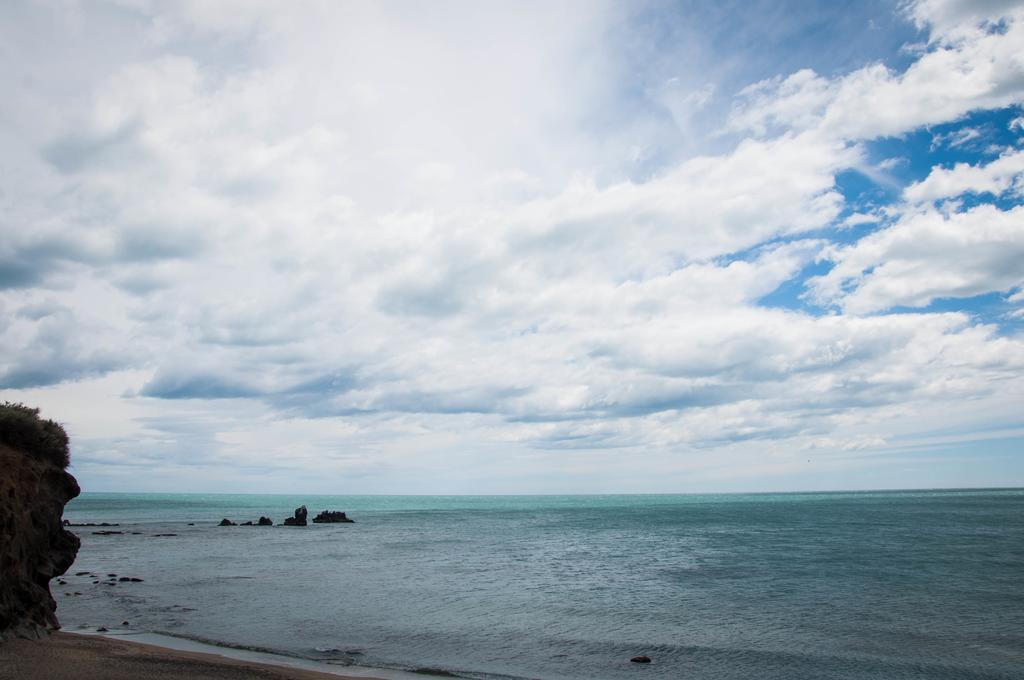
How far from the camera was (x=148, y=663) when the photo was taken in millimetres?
18094

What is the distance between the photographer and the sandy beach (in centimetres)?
1612

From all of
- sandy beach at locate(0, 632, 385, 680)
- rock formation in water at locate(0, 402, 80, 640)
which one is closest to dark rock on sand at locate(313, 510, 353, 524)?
rock formation in water at locate(0, 402, 80, 640)

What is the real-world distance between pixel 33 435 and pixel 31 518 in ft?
10.9

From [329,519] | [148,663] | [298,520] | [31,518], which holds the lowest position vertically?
[329,519]

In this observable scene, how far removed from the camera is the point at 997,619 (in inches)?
1067

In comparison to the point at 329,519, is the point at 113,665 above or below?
above

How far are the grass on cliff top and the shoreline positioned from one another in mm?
6528

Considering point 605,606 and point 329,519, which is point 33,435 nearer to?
point 605,606

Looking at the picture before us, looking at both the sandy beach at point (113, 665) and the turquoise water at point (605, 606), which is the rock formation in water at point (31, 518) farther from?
the turquoise water at point (605, 606)

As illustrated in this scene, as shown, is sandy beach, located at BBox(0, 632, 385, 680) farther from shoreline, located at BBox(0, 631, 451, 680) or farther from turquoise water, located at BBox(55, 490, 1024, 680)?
turquoise water, located at BBox(55, 490, 1024, 680)

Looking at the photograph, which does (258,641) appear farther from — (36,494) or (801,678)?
(801,678)

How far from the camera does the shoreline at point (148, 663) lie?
16.4 meters

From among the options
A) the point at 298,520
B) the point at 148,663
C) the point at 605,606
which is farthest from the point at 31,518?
the point at 298,520

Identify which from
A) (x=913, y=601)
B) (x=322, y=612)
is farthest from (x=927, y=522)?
(x=322, y=612)
